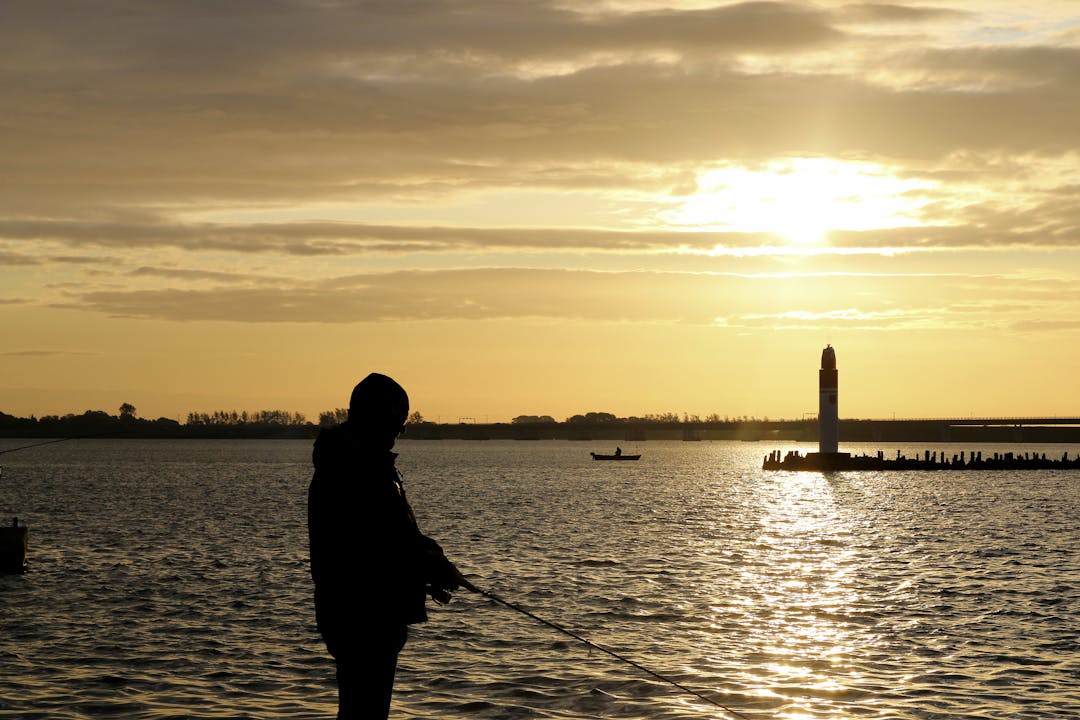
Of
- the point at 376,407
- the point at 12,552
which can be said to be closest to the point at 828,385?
the point at 12,552

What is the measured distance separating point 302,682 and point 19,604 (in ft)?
39.8

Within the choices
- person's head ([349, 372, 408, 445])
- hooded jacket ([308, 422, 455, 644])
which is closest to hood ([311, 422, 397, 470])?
hooded jacket ([308, 422, 455, 644])

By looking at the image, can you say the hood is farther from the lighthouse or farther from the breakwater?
the breakwater

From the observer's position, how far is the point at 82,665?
19.9 metres

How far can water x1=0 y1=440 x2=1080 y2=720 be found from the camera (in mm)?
17172

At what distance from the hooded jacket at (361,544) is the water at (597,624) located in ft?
25.4

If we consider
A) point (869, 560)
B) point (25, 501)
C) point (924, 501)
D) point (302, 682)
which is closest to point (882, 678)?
point (302, 682)

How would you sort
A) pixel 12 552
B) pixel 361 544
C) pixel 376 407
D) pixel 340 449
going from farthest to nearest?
pixel 12 552
pixel 376 407
pixel 361 544
pixel 340 449

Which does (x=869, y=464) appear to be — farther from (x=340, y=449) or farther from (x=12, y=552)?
(x=340, y=449)

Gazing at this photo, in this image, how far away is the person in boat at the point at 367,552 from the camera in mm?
8734

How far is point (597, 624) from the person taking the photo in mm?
24094

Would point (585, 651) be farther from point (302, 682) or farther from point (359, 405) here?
point (359, 405)

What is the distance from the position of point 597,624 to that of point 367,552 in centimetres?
1584

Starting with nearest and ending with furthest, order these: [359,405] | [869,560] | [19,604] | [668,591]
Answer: [359,405] < [19,604] < [668,591] < [869,560]
